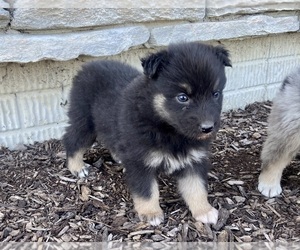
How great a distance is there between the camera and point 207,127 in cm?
262

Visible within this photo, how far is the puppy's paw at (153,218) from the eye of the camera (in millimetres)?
3047

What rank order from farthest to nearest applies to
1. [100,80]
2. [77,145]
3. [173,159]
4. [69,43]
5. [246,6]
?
[246,6]
[69,43]
[77,145]
[100,80]
[173,159]

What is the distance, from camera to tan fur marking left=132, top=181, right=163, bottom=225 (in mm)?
3049

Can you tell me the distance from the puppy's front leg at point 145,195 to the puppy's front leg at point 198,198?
241 millimetres

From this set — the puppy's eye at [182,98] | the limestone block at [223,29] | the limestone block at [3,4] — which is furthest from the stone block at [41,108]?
the puppy's eye at [182,98]

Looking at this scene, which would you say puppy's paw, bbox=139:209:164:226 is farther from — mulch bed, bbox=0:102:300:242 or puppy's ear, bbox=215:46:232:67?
puppy's ear, bbox=215:46:232:67

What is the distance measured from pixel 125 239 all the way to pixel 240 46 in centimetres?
304

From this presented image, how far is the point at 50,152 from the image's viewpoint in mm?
4250

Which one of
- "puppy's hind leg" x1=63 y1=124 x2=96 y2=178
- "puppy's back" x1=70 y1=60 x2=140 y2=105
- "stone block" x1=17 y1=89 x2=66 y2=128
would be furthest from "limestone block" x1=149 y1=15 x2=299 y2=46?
"puppy's hind leg" x1=63 y1=124 x2=96 y2=178

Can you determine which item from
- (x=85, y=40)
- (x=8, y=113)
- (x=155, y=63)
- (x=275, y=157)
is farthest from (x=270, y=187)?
(x=8, y=113)

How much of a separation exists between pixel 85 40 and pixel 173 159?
1.69 m

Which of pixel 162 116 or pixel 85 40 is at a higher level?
pixel 85 40

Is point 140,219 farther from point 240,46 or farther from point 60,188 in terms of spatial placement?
point 240,46

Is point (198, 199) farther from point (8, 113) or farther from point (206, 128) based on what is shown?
point (8, 113)
